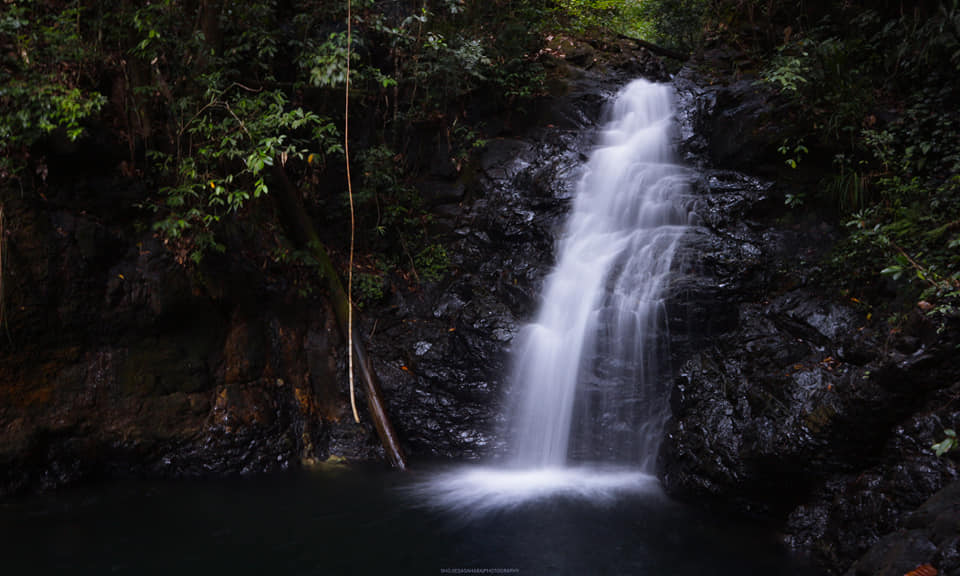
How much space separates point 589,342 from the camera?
21.4 feet

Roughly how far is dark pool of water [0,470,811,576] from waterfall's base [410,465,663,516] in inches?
5.2

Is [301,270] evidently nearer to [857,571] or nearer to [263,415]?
[263,415]

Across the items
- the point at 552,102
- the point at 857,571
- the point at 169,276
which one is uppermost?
the point at 552,102

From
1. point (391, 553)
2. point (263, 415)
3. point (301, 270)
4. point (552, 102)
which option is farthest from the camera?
point (552, 102)

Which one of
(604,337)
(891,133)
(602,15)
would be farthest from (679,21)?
(604,337)

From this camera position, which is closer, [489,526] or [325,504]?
[489,526]

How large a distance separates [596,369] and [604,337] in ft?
1.31

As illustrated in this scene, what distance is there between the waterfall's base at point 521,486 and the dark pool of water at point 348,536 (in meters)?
0.13

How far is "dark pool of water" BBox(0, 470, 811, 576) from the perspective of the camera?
441cm

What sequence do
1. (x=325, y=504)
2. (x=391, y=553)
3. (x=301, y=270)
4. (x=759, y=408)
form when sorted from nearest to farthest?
(x=391, y=553), (x=759, y=408), (x=325, y=504), (x=301, y=270)

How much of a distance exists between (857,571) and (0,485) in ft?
24.5

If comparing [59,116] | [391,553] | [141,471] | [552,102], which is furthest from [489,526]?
[552,102]

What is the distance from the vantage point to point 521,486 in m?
5.98

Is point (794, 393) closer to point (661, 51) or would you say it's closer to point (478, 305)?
point (478, 305)
